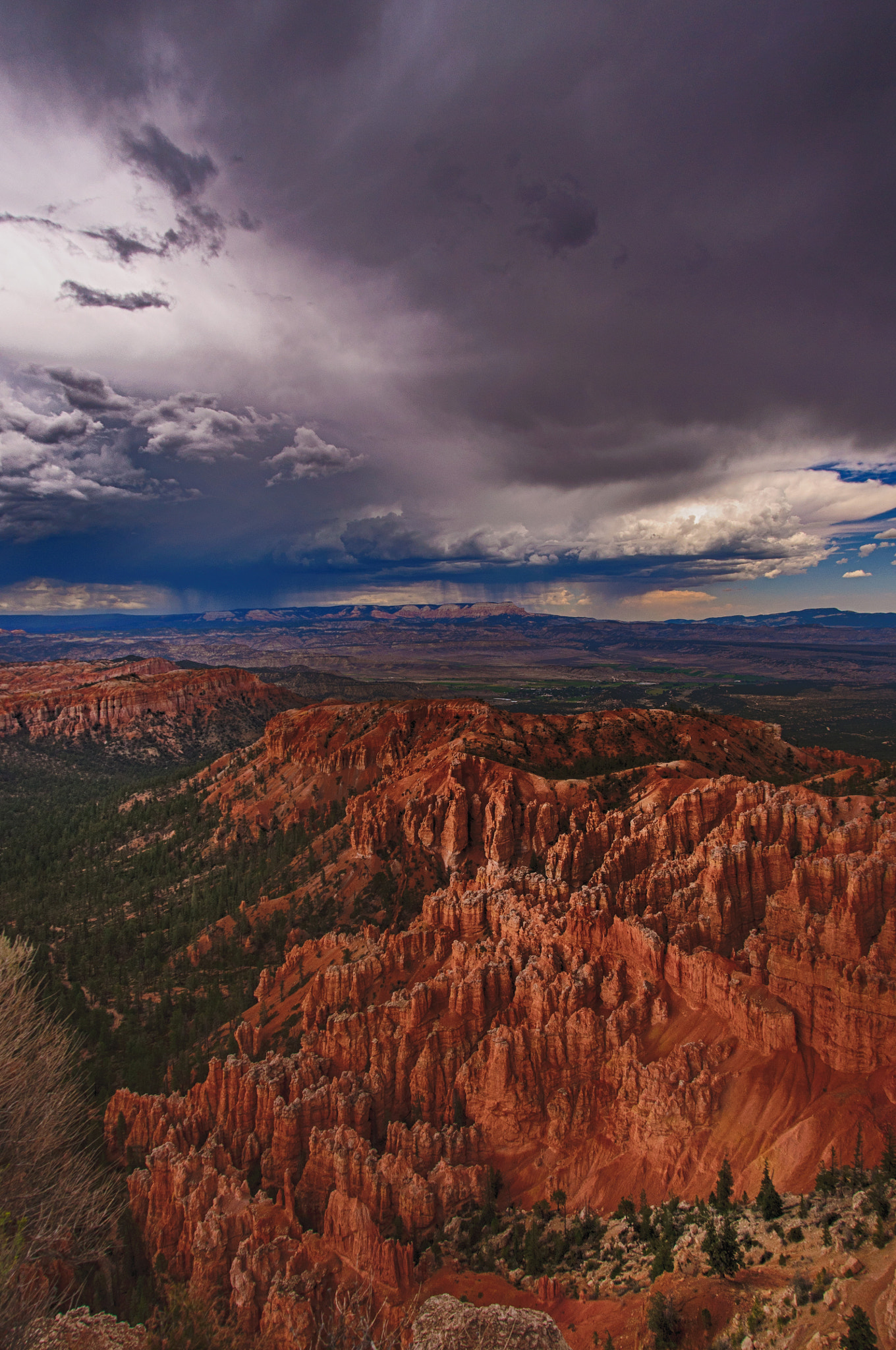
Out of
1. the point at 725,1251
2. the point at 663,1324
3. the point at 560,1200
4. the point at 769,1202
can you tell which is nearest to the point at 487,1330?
the point at 663,1324

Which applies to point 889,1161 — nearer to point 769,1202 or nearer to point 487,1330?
point 769,1202

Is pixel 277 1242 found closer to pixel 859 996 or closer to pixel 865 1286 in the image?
pixel 865 1286

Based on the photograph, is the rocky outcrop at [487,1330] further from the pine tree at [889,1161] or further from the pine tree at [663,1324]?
the pine tree at [889,1161]

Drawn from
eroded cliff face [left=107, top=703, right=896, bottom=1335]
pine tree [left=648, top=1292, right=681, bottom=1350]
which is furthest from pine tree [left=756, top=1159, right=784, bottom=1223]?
pine tree [left=648, top=1292, right=681, bottom=1350]

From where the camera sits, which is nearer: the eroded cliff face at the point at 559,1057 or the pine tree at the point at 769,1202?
the pine tree at the point at 769,1202

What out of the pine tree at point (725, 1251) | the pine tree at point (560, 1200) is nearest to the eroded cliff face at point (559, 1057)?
the pine tree at point (560, 1200)
